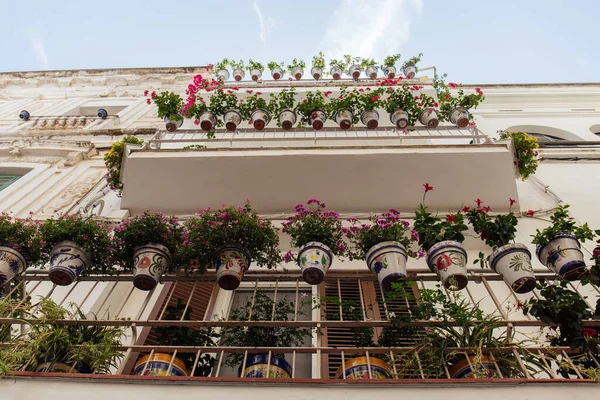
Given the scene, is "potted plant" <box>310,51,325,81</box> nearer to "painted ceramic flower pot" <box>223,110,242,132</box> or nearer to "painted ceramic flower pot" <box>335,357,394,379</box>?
"painted ceramic flower pot" <box>223,110,242,132</box>

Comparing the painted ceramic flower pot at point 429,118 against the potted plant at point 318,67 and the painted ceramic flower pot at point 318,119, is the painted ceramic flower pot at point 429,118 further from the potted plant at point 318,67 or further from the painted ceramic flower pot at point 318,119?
the potted plant at point 318,67

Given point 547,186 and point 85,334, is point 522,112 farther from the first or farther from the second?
point 85,334

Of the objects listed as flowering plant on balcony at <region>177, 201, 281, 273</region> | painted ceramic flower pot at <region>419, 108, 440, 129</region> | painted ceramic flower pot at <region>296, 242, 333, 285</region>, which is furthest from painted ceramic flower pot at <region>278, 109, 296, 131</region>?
painted ceramic flower pot at <region>296, 242, 333, 285</region>

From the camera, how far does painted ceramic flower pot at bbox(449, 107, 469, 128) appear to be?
8.07 m

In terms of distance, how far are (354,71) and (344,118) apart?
14.7 feet

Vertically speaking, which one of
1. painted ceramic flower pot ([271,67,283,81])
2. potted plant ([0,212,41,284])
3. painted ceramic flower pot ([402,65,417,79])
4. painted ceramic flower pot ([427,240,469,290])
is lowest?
painted ceramic flower pot ([427,240,469,290])

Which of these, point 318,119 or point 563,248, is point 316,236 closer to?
point 563,248

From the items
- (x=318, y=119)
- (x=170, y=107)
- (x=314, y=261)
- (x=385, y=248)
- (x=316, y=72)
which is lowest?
(x=314, y=261)

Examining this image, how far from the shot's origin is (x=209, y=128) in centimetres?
828

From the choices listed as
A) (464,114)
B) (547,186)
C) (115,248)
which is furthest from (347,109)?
(115,248)

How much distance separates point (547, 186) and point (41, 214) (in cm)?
863

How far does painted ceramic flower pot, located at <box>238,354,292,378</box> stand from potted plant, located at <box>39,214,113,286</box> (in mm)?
2088

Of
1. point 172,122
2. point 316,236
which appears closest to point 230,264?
point 316,236

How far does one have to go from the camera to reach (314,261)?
438cm
